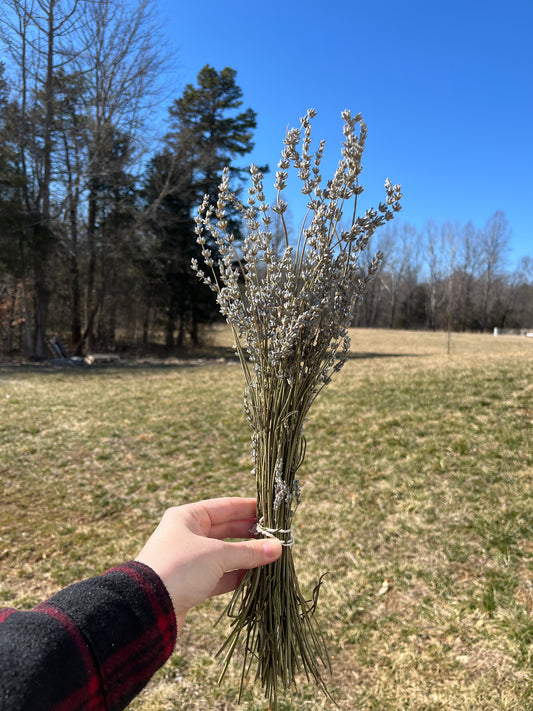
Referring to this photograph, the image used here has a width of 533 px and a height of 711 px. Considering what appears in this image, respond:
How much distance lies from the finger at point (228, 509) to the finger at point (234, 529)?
0.02 meters

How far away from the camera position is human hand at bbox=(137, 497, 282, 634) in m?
1.10

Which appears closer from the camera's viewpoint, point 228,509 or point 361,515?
point 228,509

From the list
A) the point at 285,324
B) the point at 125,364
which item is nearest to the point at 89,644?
the point at 285,324

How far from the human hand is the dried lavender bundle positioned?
12 cm

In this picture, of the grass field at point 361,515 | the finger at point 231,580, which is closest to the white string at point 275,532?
the finger at point 231,580

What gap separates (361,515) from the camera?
3918mm

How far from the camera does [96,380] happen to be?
33.3 ft

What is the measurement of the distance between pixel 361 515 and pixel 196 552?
3065 mm

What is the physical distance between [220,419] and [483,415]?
352 centimetres

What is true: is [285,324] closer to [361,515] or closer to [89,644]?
[89,644]

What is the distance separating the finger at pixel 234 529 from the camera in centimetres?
144

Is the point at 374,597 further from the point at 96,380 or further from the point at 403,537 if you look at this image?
the point at 96,380

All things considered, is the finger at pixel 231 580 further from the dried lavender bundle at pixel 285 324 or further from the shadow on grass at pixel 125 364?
the shadow on grass at pixel 125 364

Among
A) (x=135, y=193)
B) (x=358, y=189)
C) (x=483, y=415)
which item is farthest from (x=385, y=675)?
(x=135, y=193)
